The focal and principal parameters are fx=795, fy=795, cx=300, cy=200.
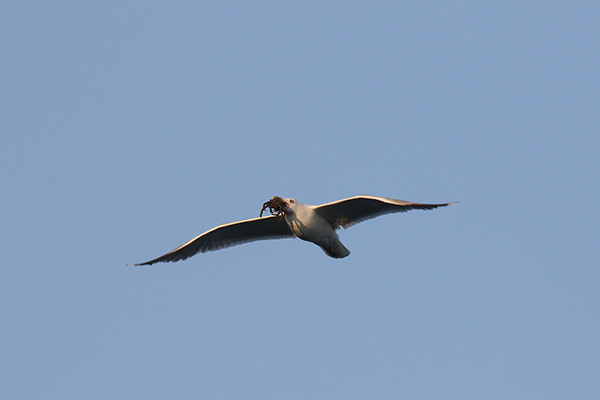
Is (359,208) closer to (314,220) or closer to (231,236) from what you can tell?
(314,220)

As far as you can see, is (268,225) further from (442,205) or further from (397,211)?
(442,205)

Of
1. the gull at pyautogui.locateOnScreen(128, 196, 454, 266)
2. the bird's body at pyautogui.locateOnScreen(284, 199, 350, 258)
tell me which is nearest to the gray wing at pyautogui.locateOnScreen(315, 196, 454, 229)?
the gull at pyautogui.locateOnScreen(128, 196, 454, 266)

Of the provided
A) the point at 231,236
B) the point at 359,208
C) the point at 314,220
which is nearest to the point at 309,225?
the point at 314,220

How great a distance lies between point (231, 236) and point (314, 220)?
3935 millimetres

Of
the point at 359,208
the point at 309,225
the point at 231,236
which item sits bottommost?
the point at 309,225

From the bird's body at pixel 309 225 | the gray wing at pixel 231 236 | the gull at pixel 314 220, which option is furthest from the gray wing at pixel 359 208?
the gray wing at pixel 231 236

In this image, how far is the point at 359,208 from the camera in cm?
2362

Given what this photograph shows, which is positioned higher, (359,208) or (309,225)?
(359,208)

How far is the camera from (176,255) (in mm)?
26703

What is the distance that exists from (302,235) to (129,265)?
6.58 metres

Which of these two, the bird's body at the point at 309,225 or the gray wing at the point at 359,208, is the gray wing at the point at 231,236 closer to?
the bird's body at the point at 309,225

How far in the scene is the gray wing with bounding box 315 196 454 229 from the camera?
22.3 metres

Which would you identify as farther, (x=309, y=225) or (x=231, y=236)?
(x=231, y=236)

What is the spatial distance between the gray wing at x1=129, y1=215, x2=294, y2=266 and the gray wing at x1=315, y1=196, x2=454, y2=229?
2.08m
